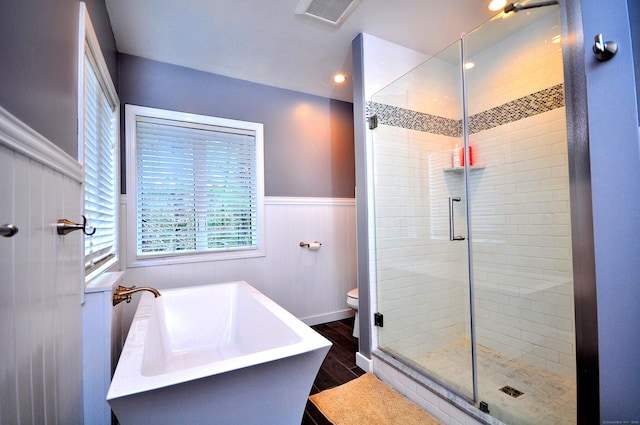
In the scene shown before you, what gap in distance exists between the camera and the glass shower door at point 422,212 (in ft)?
7.02

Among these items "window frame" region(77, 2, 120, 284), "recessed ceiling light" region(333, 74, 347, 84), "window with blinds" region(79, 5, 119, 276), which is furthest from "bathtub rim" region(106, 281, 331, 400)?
"recessed ceiling light" region(333, 74, 347, 84)

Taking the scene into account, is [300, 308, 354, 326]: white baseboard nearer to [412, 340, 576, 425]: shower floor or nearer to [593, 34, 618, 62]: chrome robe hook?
[412, 340, 576, 425]: shower floor

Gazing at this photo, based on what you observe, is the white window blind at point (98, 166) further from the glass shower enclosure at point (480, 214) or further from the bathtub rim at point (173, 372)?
the glass shower enclosure at point (480, 214)

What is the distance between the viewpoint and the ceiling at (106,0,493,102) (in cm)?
183

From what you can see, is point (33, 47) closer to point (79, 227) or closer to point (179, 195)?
point (79, 227)

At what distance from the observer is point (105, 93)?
1.87m

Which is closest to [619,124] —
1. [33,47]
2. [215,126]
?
[33,47]

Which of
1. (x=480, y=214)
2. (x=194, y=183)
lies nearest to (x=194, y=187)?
(x=194, y=183)

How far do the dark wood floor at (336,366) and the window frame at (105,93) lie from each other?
1409 mm

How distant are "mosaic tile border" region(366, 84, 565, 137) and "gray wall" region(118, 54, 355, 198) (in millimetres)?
998

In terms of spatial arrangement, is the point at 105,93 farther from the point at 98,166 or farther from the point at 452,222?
the point at 452,222

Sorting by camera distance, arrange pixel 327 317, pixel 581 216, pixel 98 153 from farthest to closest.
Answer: pixel 327 317 → pixel 98 153 → pixel 581 216

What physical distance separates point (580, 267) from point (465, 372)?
1.20 m

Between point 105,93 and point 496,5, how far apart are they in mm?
2687
